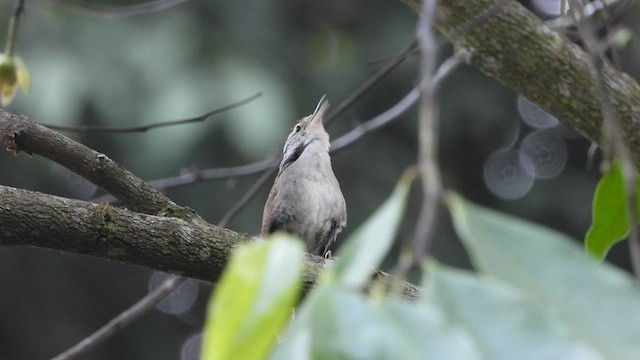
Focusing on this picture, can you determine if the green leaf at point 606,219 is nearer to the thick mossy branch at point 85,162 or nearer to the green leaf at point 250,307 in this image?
the green leaf at point 250,307

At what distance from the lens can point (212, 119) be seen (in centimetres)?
822

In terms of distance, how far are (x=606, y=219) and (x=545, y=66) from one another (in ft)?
4.74

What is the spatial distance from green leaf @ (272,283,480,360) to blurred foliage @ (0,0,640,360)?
20.4 ft

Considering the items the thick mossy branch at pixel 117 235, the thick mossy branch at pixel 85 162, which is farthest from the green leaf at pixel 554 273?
the thick mossy branch at pixel 85 162

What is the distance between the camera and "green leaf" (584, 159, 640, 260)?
5.81ft

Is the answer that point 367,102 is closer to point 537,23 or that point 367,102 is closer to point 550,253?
point 537,23

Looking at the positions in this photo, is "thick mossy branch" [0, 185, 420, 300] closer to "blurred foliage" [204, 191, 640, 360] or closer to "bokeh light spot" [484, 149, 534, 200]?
"blurred foliage" [204, 191, 640, 360]

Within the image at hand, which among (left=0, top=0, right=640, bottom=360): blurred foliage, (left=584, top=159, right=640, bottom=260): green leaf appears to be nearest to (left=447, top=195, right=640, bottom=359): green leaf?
(left=584, top=159, right=640, bottom=260): green leaf

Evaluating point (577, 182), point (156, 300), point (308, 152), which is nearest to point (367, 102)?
point (577, 182)

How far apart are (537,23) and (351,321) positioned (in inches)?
91.1

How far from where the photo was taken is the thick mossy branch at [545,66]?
3121 millimetres

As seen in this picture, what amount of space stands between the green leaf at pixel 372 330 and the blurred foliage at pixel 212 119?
6.23m

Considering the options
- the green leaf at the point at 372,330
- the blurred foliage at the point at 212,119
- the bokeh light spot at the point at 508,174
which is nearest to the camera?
the green leaf at the point at 372,330

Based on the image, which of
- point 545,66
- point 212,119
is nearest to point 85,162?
point 545,66
